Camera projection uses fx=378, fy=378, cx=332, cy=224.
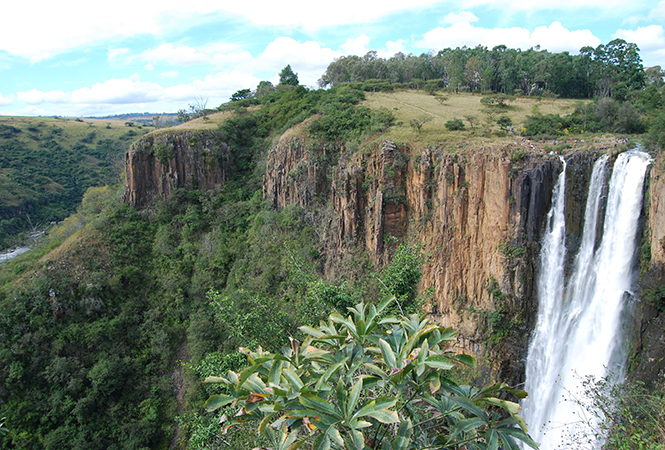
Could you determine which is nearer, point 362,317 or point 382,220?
point 362,317

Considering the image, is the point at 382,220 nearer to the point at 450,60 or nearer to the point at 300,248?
the point at 300,248

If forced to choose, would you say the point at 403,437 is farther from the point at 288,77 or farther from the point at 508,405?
the point at 288,77

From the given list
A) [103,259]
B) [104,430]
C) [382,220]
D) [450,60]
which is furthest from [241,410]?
[450,60]

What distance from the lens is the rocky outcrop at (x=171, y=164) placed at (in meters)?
31.2

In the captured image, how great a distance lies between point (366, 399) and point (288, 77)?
52.4m

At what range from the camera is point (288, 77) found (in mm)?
51406

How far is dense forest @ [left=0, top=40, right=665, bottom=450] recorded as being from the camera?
48.4ft

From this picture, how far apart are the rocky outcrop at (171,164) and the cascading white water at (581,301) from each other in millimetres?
26374

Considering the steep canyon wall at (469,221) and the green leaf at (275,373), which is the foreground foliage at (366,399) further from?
the steep canyon wall at (469,221)

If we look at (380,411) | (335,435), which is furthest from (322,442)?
(380,411)

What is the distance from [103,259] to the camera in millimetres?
27062

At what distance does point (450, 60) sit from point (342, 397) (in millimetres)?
52425

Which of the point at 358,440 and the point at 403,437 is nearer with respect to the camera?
the point at 358,440

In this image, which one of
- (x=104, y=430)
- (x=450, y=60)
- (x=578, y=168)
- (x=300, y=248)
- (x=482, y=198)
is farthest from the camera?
(x=450, y=60)
